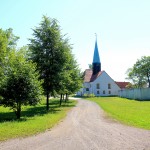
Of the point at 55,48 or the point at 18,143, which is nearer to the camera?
the point at 18,143

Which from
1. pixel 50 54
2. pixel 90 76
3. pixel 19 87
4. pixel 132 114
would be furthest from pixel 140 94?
pixel 90 76

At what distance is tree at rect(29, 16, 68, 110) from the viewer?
101 feet

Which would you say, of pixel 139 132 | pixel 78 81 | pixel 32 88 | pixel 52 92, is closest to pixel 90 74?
pixel 78 81

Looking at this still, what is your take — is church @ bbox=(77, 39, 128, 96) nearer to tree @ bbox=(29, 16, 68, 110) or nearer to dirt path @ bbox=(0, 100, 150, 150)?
tree @ bbox=(29, 16, 68, 110)

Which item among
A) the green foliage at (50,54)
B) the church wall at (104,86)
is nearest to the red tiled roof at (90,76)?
the church wall at (104,86)

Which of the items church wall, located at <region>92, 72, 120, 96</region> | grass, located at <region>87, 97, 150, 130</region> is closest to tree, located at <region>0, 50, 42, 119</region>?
grass, located at <region>87, 97, 150, 130</region>

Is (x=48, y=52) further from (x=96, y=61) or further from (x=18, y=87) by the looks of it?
(x=96, y=61)

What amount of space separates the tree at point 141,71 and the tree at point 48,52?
72.4 m

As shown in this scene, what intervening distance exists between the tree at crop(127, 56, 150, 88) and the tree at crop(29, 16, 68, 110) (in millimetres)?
72431

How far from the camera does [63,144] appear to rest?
11125 millimetres

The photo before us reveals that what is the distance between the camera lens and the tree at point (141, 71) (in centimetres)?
10006

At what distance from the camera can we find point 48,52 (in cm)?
3131

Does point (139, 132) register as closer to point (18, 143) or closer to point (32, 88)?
point (18, 143)

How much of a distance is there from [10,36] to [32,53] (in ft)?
49.6
